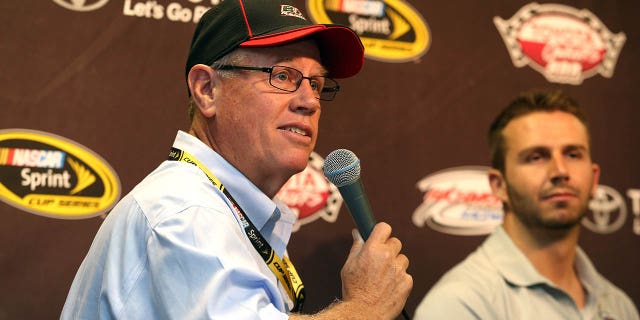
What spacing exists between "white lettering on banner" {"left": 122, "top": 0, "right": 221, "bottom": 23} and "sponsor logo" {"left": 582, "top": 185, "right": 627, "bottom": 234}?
1527mm

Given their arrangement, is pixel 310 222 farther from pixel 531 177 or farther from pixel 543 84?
pixel 543 84

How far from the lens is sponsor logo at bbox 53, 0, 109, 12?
2227 millimetres

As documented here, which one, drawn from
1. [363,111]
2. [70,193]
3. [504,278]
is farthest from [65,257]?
[504,278]

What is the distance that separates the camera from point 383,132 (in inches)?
101

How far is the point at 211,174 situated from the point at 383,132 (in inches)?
44.0

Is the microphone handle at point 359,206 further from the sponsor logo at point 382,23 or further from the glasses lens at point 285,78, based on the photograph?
the sponsor logo at point 382,23

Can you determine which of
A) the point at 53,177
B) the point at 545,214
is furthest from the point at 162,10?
the point at 545,214

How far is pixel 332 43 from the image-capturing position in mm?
1764

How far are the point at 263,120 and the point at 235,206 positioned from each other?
0.72 feet

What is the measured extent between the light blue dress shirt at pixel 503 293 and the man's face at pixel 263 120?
95 cm

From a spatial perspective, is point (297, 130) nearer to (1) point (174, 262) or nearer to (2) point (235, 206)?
(2) point (235, 206)

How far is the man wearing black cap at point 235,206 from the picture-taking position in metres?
1.24

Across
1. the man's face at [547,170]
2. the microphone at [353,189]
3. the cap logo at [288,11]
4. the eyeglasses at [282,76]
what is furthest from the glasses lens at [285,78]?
the man's face at [547,170]

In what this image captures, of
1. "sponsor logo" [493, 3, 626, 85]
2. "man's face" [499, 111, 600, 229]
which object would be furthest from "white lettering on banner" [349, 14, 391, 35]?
"man's face" [499, 111, 600, 229]
